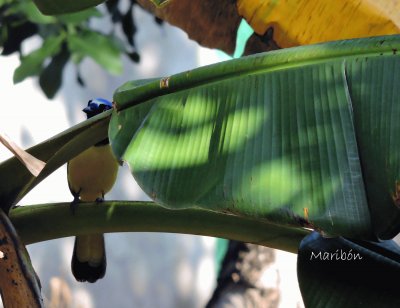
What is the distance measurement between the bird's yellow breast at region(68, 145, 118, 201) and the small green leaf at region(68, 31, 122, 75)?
1.66 ft

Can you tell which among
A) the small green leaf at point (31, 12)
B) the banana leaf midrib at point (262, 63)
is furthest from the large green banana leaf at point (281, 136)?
the small green leaf at point (31, 12)

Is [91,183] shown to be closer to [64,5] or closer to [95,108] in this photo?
[95,108]

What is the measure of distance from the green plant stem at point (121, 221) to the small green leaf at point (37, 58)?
1586mm

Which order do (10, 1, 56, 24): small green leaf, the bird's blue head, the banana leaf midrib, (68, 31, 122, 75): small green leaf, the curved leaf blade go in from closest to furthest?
the banana leaf midrib, the curved leaf blade, the bird's blue head, (10, 1, 56, 24): small green leaf, (68, 31, 122, 75): small green leaf

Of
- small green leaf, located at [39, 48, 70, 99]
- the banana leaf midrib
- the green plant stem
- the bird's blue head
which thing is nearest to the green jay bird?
the bird's blue head

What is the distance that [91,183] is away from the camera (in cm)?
231

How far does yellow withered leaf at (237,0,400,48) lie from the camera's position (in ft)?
4.76

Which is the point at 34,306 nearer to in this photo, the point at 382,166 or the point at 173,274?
the point at 382,166

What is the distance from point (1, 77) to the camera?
130 inches

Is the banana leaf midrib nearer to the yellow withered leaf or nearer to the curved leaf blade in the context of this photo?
the curved leaf blade

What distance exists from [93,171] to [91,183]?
0.08 metres

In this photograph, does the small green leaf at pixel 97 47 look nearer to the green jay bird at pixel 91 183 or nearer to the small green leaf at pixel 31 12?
the small green leaf at pixel 31 12

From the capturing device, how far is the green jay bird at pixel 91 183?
2180 mm

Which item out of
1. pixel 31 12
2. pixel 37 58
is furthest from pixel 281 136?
pixel 37 58
